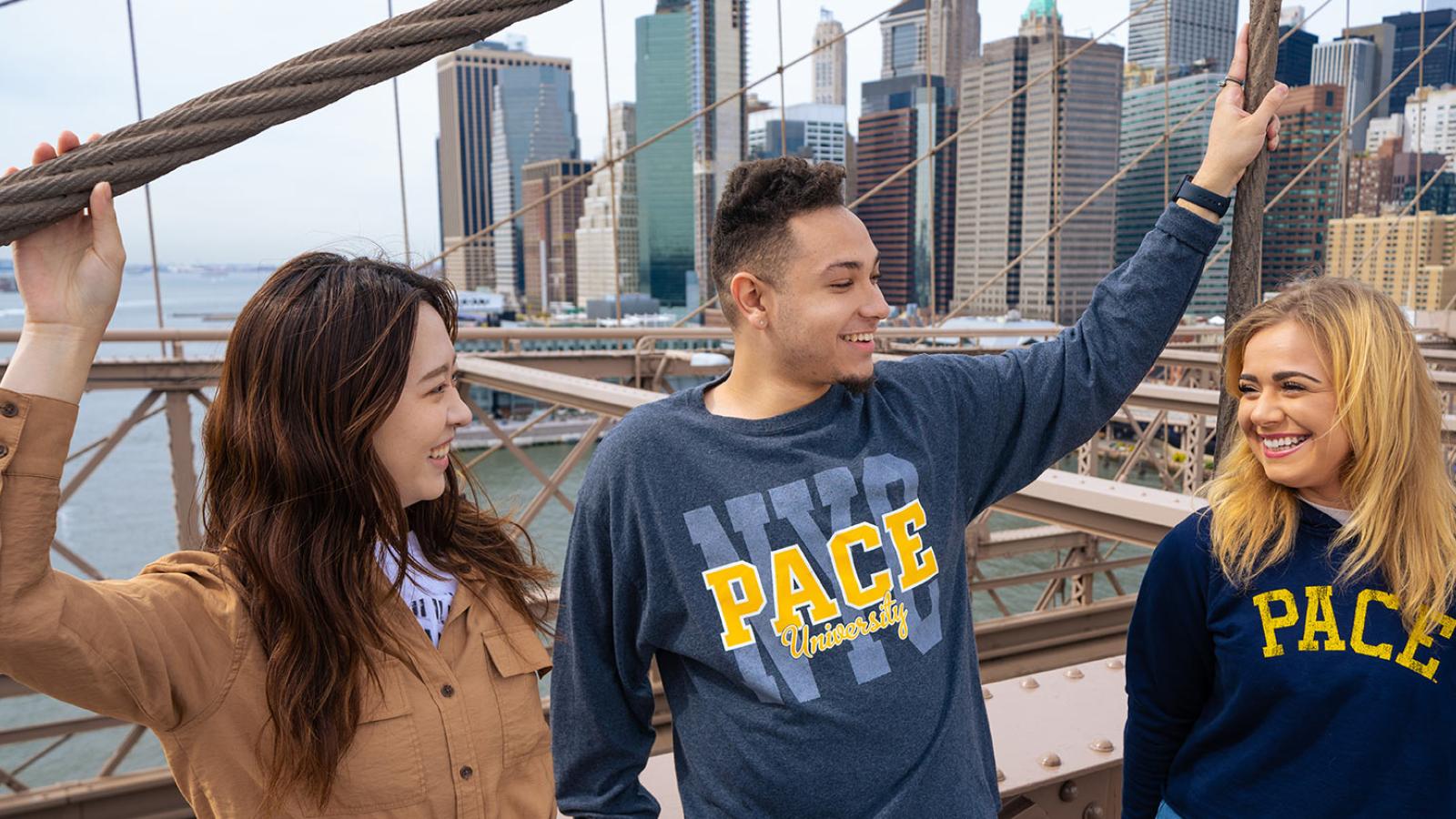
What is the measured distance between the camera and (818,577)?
1368 mm

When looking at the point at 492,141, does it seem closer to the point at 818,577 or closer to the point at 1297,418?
the point at 818,577

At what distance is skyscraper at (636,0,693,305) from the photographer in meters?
9.03

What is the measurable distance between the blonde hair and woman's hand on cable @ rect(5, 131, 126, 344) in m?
1.29

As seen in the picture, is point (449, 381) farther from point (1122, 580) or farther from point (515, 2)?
point (1122, 580)

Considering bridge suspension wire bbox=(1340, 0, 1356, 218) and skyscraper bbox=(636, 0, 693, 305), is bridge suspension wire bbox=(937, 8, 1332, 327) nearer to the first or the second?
bridge suspension wire bbox=(1340, 0, 1356, 218)

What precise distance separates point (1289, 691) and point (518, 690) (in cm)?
95

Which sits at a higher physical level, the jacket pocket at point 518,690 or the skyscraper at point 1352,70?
the skyscraper at point 1352,70

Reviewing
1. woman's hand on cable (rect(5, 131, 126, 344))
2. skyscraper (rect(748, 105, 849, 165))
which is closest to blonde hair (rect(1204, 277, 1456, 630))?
woman's hand on cable (rect(5, 131, 126, 344))

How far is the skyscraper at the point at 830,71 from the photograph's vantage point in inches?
327

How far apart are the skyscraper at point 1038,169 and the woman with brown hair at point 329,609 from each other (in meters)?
7.62

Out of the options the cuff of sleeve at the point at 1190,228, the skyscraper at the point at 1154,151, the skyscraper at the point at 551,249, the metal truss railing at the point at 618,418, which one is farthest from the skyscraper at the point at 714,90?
the cuff of sleeve at the point at 1190,228

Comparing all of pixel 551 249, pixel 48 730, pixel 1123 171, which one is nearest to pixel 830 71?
pixel 551 249

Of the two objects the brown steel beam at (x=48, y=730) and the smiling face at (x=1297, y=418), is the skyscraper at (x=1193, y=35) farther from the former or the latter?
the brown steel beam at (x=48, y=730)

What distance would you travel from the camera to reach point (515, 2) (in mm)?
1062
